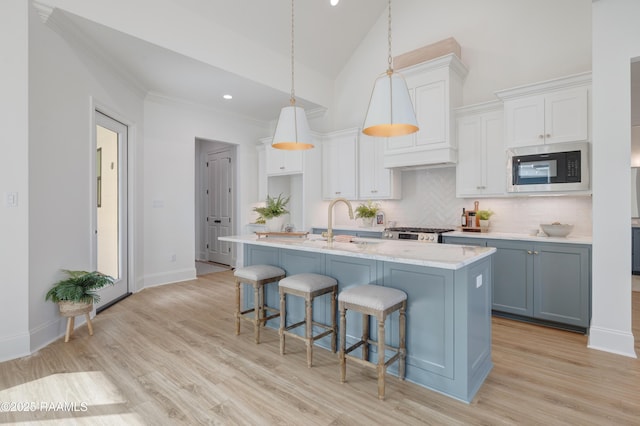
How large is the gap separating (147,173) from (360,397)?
4.52 meters

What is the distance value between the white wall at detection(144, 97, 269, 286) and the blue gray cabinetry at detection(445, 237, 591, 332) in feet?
14.7

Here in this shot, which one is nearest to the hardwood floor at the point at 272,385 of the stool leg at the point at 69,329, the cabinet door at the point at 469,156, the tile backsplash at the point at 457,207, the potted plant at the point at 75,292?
the stool leg at the point at 69,329

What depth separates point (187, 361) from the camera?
272 centimetres

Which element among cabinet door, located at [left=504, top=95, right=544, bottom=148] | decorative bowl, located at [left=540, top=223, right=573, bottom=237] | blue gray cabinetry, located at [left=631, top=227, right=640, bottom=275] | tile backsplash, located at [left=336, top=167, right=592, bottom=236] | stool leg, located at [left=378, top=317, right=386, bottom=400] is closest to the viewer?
stool leg, located at [left=378, top=317, right=386, bottom=400]

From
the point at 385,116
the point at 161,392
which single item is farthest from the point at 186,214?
the point at 385,116

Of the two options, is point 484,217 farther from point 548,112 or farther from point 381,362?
point 381,362

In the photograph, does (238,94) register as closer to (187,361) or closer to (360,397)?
Result: (187,361)

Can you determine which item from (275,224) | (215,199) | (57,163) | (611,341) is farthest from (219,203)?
(611,341)

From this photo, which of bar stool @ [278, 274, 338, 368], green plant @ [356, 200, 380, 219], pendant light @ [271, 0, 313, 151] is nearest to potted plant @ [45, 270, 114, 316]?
bar stool @ [278, 274, 338, 368]

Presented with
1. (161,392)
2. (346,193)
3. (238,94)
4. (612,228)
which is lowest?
(161,392)

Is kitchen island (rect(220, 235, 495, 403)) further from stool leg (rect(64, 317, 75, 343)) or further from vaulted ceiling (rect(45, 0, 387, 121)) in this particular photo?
vaulted ceiling (rect(45, 0, 387, 121))

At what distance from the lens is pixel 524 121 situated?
3662mm

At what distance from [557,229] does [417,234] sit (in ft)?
4.68

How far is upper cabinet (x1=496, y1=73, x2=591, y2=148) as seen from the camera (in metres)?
3.36
